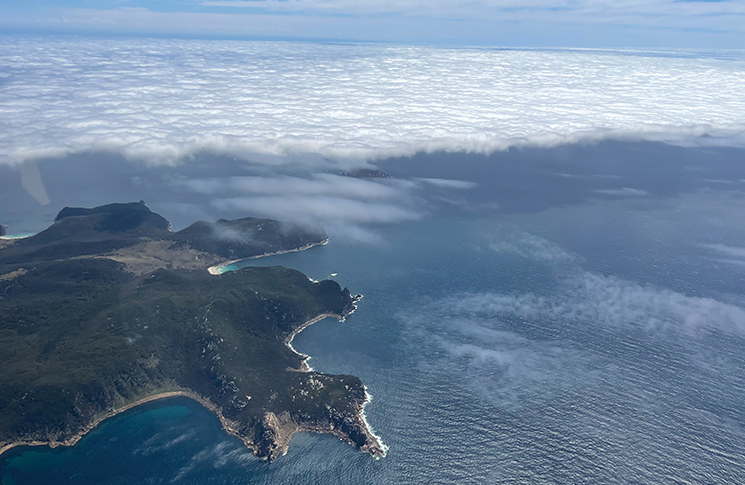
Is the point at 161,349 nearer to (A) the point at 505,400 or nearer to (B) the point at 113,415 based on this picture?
(B) the point at 113,415

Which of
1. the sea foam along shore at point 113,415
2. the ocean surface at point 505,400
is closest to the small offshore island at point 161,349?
the sea foam along shore at point 113,415

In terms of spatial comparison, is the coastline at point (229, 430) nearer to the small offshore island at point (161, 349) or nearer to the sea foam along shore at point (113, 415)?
the sea foam along shore at point (113, 415)

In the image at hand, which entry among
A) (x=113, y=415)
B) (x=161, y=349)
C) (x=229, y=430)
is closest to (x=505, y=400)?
(x=229, y=430)

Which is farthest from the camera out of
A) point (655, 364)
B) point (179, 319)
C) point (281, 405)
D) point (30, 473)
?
point (179, 319)

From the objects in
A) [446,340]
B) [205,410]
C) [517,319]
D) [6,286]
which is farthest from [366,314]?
[6,286]

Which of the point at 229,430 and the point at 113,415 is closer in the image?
the point at 229,430

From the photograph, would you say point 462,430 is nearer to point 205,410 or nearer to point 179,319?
point 205,410

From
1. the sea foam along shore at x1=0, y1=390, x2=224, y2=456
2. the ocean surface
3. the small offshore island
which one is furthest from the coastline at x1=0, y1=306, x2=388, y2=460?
the ocean surface

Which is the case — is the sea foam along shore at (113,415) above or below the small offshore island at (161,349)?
below

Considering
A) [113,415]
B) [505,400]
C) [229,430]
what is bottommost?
[113,415]
